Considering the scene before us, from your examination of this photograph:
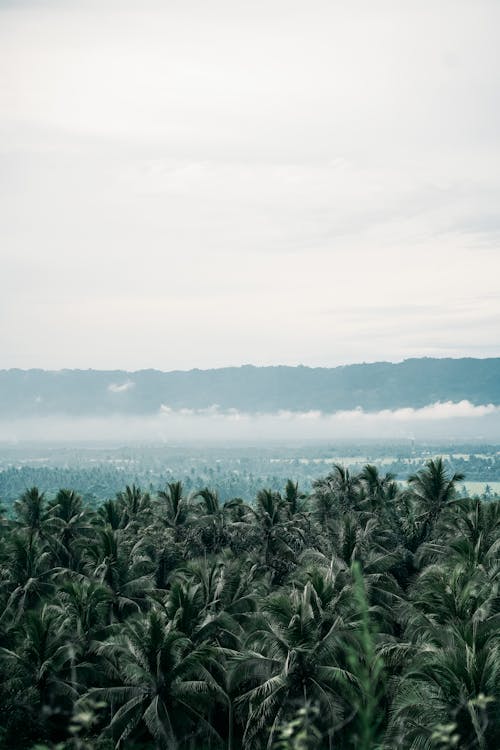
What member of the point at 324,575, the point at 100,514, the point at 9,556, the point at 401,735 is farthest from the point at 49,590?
the point at 401,735

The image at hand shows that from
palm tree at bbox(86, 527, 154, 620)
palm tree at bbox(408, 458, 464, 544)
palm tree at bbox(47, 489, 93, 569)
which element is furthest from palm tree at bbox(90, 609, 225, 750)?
palm tree at bbox(408, 458, 464, 544)

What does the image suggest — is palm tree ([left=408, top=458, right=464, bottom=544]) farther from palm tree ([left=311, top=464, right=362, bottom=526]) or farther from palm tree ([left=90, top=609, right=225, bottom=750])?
palm tree ([left=90, top=609, right=225, bottom=750])

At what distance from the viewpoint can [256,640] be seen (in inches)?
1455

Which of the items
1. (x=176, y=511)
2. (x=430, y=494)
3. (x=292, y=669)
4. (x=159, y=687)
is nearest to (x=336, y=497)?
(x=430, y=494)

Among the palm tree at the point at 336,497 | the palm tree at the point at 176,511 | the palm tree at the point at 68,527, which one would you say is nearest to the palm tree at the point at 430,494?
the palm tree at the point at 336,497

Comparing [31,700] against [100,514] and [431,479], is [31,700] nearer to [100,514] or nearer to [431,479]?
[100,514]

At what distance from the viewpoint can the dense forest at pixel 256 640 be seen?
29922mm

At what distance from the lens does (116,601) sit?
1865 inches

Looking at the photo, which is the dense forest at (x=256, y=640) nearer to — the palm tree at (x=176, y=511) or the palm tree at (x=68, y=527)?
the palm tree at (x=68, y=527)

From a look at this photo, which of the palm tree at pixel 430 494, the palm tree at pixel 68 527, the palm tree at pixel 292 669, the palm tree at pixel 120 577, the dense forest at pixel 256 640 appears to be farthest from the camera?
the palm tree at pixel 430 494

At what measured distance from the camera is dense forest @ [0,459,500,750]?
2992 centimetres

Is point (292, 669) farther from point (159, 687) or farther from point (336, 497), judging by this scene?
point (336, 497)

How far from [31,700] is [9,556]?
62.6 ft

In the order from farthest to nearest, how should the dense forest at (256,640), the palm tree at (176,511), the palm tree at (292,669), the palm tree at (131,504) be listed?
the palm tree at (131,504), the palm tree at (176,511), the palm tree at (292,669), the dense forest at (256,640)
